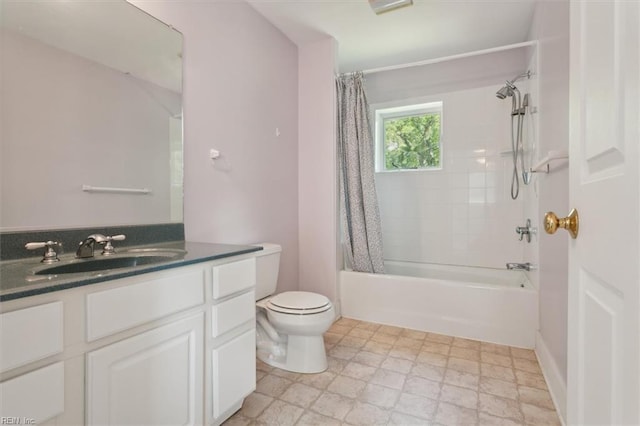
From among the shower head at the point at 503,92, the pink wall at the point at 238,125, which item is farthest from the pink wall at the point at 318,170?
the shower head at the point at 503,92

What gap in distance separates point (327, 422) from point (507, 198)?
237 cm

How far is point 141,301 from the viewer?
98 cm

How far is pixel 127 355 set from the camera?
3.12 feet

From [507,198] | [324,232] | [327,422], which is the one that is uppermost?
[507,198]

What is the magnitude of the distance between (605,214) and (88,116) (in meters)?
1.75

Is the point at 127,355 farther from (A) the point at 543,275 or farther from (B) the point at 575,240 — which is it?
(A) the point at 543,275

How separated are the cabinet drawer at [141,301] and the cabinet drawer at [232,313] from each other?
105 millimetres

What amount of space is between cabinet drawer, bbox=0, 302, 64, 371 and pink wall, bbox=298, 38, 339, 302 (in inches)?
78.1

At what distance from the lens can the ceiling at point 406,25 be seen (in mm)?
2160

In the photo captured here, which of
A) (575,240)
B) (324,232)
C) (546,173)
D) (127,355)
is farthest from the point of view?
(324,232)

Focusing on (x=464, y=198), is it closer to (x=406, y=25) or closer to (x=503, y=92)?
(x=503, y=92)

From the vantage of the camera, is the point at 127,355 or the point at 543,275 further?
the point at 543,275

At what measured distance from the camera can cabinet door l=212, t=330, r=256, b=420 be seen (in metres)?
1.26

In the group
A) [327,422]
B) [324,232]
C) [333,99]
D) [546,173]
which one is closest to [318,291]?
[324,232]
